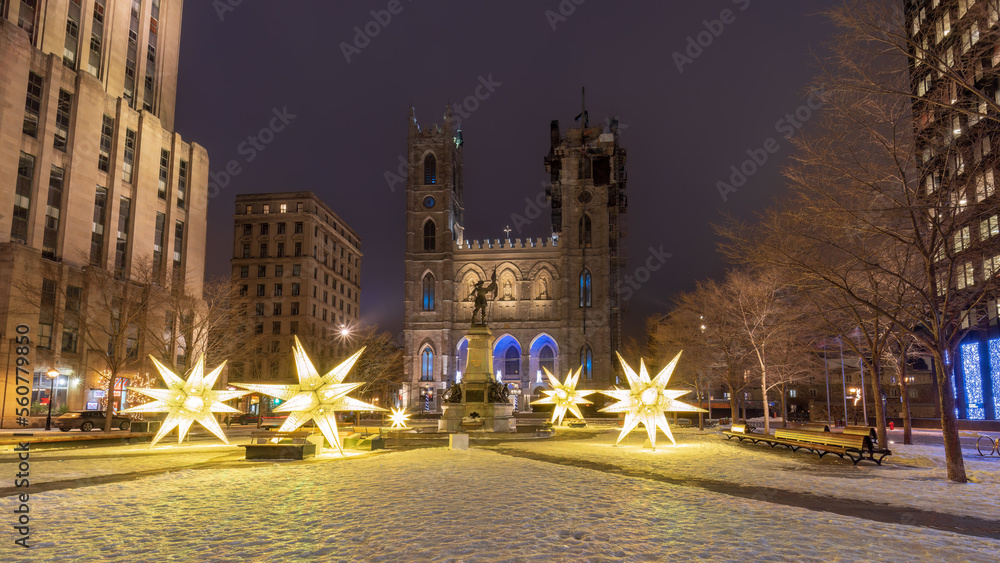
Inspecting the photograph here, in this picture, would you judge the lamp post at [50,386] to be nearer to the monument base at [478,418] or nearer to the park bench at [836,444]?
the monument base at [478,418]

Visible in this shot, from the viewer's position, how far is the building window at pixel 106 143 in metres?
45.2

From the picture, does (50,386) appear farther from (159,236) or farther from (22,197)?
(159,236)

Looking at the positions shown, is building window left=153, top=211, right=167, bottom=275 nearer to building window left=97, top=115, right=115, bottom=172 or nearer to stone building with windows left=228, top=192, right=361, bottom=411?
building window left=97, top=115, right=115, bottom=172

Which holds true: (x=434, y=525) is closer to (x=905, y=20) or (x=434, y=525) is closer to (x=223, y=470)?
(x=223, y=470)

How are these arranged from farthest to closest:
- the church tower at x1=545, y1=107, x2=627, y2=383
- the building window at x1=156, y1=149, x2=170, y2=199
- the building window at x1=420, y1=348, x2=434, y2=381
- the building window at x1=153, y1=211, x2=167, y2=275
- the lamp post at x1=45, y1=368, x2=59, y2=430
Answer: the building window at x1=420, y1=348, x2=434, y2=381
the church tower at x1=545, y1=107, x2=627, y2=383
the building window at x1=156, y1=149, x2=170, y2=199
the building window at x1=153, y1=211, x2=167, y2=275
the lamp post at x1=45, y1=368, x2=59, y2=430

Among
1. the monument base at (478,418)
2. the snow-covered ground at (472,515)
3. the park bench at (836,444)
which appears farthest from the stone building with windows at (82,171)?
the park bench at (836,444)

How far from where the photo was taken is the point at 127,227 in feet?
154

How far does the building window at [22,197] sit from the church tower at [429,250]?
43346 millimetres

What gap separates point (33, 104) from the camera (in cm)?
3953

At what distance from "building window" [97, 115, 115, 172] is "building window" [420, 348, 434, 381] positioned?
1592 inches

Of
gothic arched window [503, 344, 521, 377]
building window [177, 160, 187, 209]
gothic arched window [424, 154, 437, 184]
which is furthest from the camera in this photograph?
gothic arched window [424, 154, 437, 184]

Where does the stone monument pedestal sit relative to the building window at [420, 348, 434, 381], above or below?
below

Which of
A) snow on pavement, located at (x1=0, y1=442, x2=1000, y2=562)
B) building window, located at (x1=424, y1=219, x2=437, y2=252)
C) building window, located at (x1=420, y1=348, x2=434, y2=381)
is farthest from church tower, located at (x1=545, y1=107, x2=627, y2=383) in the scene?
snow on pavement, located at (x1=0, y1=442, x2=1000, y2=562)

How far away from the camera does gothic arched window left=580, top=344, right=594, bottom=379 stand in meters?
75.2
